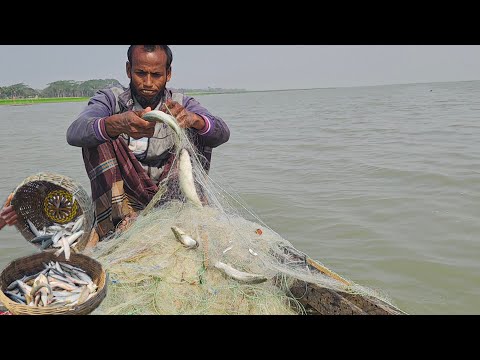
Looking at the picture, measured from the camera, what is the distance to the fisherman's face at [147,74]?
3.58 m

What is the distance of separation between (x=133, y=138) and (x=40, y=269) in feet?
4.39

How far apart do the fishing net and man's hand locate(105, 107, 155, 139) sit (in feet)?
0.64

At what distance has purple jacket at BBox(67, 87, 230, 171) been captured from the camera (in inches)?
136

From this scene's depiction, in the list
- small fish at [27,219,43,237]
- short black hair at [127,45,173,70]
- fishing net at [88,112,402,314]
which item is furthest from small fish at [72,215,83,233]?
short black hair at [127,45,173,70]

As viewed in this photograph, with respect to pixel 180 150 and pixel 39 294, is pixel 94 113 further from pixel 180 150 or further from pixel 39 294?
pixel 39 294

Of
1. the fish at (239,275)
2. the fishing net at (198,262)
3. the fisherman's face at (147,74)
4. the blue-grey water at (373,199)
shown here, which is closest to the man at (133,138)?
the fisherman's face at (147,74)

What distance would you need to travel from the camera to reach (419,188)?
Result: 705cm

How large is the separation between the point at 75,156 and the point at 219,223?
956cm

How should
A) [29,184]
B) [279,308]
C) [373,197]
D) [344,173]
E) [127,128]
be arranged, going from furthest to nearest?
[344,173] → [373,197] → [29,184] → [127,128] → [279,308]

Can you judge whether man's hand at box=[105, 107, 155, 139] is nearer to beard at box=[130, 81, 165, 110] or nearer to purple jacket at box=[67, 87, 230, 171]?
purple jacket at box=[67, 87, 230, 171]

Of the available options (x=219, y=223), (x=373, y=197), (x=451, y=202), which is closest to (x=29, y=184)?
(x=219, y=223)

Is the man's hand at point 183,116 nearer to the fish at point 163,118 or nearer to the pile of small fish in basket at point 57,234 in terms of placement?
the fish at point 163,118

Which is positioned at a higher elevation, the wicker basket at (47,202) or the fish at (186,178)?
the fish at (186,178)

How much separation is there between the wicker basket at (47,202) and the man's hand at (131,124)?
66cm
